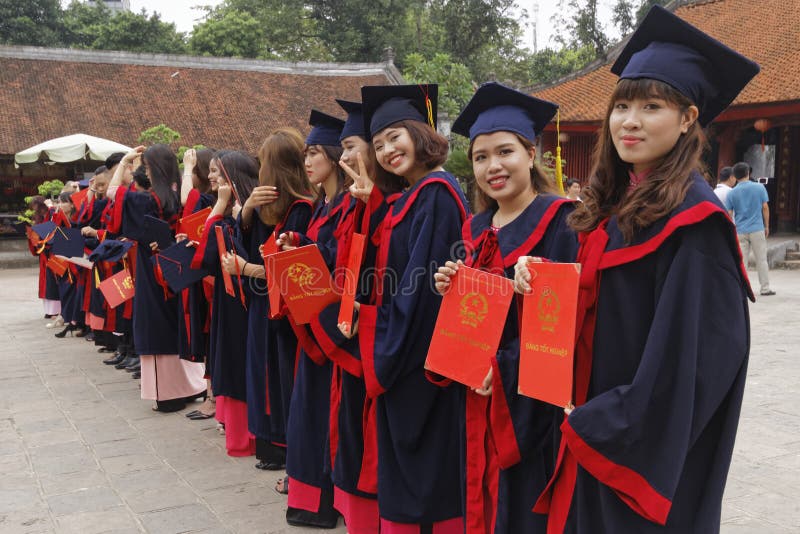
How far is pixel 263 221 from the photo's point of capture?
3.91 metres

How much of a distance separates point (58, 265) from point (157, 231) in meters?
3.87

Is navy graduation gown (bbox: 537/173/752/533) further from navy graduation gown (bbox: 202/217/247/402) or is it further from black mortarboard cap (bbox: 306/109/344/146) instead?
navy graduation gown (bbox: 202/217/247/402)

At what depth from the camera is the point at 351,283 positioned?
2779 millimetres

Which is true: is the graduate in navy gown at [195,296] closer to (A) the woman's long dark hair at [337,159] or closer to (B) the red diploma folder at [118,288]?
(B) the red diploma folder at [118,288]

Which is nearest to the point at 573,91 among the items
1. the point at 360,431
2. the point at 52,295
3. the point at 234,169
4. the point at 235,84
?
the point at 235,84

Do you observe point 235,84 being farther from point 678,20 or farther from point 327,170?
point 678,20

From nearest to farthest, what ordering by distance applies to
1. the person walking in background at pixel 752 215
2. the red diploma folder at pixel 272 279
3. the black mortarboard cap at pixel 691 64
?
the black mortarboard cap at pixel 691 64 → the red diploma folder at pixel 272 279 → the person walking in background at pixel 752 215

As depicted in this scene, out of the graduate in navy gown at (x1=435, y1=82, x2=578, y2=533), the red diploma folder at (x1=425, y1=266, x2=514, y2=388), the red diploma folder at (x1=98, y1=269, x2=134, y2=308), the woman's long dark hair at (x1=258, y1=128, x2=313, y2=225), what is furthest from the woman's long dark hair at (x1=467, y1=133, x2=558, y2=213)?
the red diploma folder at (x1=98, y1=269, x2=134, y2=308)

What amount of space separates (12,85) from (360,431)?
2188 centimetres

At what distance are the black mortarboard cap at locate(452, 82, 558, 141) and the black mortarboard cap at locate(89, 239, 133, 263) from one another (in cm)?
463

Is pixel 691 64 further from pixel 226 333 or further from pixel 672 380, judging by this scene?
pixel 226 333

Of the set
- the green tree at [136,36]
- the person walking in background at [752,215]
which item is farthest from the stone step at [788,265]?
the green tree at [136,36]

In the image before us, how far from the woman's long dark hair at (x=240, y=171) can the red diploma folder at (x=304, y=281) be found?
1.45 meters

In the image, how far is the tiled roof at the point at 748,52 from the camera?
572 inches
